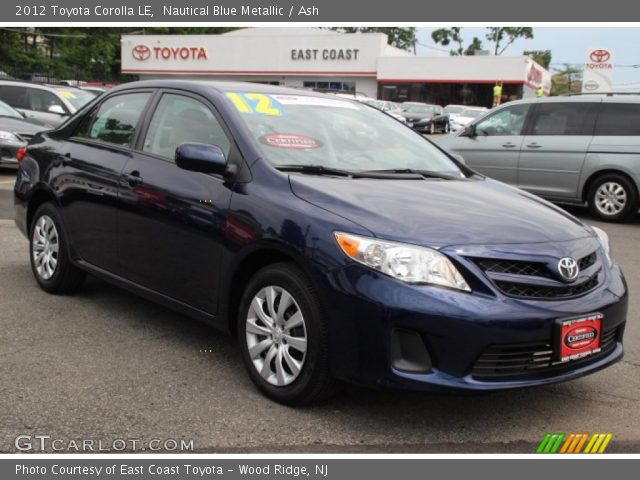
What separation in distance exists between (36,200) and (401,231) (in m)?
3.51

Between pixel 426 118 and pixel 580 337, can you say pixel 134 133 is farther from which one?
pixel 426 118

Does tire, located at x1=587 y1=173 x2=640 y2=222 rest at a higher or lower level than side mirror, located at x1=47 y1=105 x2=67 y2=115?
lower

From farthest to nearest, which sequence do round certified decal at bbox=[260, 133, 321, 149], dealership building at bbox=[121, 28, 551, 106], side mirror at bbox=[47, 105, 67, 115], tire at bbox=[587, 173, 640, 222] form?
dealership building at bbox=[121, 28, 551, 106] → side mirror at bbox=[47, 105, 67, 115] → tire at bbox=[587, 173, 640, 222] → round certified decal at bbox=[260, 133, 321, 149]

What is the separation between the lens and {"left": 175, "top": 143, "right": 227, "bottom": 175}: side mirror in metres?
3.90

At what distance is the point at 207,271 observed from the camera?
4.00 meters

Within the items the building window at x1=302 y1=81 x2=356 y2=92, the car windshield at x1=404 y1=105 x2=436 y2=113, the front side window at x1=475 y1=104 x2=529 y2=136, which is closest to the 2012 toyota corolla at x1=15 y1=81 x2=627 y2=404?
the front side window at x1=475 y1=104 x2=529 y2=136

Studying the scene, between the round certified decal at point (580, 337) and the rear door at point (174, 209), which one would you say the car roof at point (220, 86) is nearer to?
the rear door at point (174, 209)

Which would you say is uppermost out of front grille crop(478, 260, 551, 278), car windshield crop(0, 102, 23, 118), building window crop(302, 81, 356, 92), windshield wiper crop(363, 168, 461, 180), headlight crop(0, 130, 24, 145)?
building window crop(302, 81, 356, 92)

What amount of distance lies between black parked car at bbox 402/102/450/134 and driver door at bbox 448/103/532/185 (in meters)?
20.7

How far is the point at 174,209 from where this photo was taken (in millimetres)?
4184

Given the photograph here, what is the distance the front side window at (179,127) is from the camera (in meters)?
4.32

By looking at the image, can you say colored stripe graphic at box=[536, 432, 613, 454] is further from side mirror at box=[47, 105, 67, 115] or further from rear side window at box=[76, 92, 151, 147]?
side mirror at box=[47, 105, 67, 115]

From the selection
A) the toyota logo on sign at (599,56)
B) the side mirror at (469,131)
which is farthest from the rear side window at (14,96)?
the toyota logo on sign at (599,56)

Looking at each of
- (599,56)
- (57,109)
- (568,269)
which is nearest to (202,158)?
(568,269)
